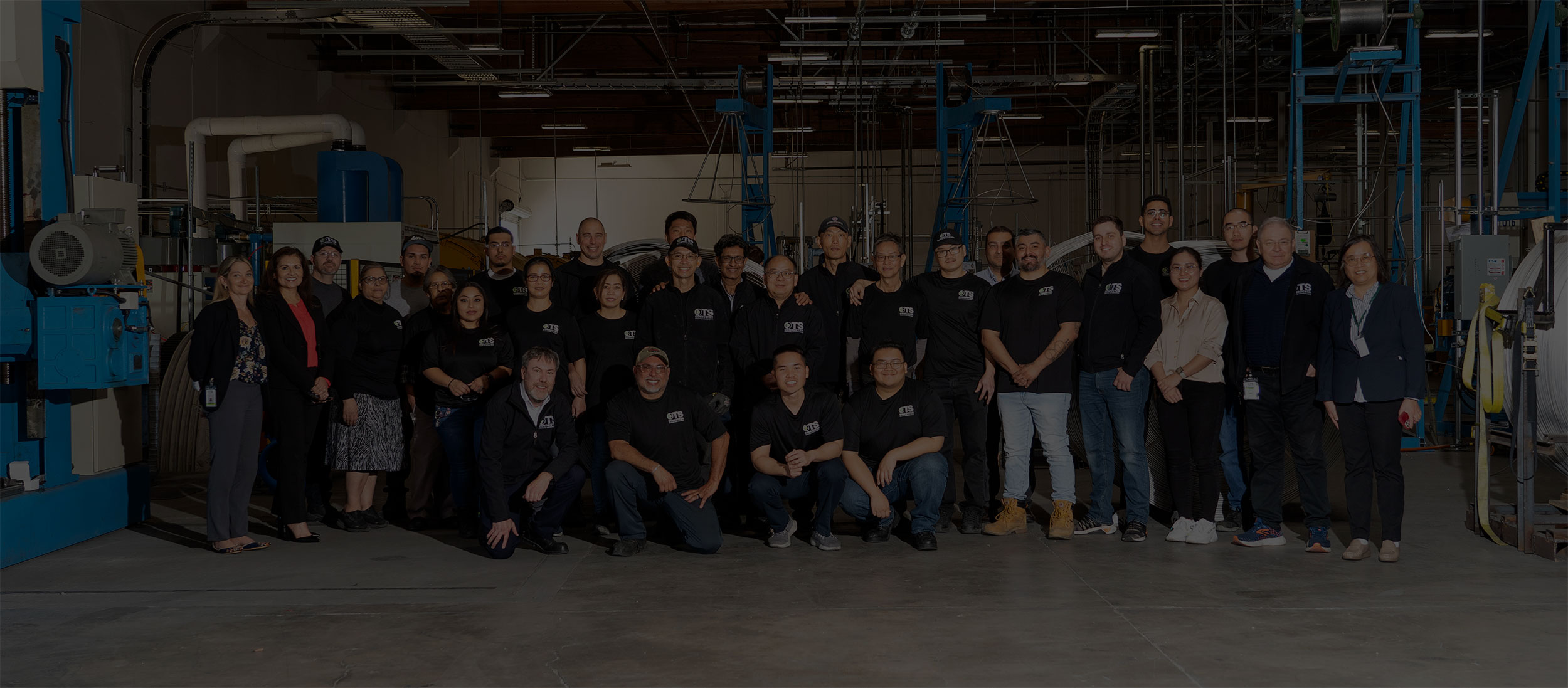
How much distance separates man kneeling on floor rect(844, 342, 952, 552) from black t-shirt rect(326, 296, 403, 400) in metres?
2.38

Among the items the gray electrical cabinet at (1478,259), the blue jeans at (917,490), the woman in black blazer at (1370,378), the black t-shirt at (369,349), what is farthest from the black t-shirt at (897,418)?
the gray electrical cabinet at (1478,259)

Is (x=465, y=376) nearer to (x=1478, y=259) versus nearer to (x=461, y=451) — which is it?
(x=461, y=451)

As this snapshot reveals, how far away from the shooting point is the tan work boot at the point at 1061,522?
5.43 metres

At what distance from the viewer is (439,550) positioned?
5.35 metres

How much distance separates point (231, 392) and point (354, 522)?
1044 mm

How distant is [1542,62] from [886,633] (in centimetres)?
1638

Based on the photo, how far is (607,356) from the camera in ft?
18.6

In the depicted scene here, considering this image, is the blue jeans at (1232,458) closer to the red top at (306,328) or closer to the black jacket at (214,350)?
the red top at (306,328)

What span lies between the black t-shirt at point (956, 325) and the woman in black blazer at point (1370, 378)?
5.06 feet

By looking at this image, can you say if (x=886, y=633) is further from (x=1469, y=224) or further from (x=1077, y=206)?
(x=1077, y=206)

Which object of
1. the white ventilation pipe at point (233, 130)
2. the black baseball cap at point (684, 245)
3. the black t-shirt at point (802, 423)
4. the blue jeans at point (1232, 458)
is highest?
the white ventilation pipe at point (233, 130)

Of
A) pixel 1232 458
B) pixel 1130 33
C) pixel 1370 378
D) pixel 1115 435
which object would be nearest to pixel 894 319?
pixel 1115 435

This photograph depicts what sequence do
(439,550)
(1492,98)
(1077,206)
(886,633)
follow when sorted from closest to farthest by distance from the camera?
(886,633) → (439,550) → (1492,98) → (1077,206)

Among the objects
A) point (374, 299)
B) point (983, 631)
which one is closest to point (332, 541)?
point (374, 299)
